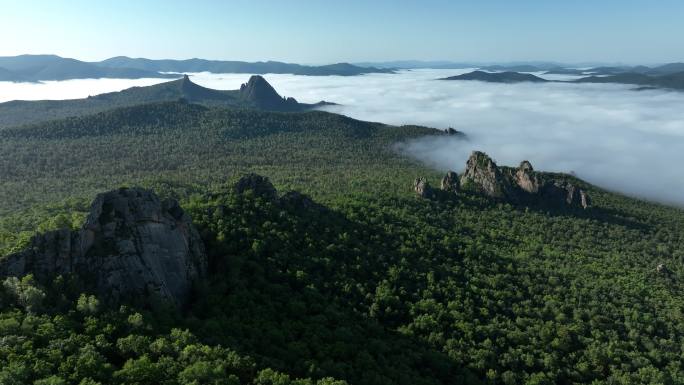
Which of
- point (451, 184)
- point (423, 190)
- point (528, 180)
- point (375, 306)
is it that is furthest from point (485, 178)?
point (375, 306)

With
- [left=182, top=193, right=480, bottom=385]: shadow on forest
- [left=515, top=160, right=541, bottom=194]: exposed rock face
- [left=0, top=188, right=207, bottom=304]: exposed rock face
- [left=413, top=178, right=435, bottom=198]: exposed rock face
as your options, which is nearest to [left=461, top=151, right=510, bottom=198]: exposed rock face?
[left=515, top=160, right=541, bottom=194]: exposed rock face

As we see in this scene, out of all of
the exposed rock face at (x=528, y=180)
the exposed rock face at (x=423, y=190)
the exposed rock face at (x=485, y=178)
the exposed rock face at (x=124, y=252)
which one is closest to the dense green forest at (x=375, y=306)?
the exposed rock face at (x=124, y=252)

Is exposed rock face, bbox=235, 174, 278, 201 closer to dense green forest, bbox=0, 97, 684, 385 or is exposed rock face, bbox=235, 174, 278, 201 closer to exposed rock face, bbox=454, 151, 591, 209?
dense green forest, bbox=0, 97, 684, 385

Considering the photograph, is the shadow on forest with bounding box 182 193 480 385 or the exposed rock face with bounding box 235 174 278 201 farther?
the exposed rock face with bounding box 235 174 278 201

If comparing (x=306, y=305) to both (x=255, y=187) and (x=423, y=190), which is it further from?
(x=423, y=190)

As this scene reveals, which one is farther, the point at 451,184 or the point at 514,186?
the point at 514,186
